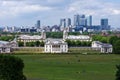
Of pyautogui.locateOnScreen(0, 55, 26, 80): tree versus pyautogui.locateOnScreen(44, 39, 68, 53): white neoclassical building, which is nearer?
pyautogui.locateOnScreen(0, 55, 26, 80): tree

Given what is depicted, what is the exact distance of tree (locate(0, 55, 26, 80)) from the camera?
28.9 meters

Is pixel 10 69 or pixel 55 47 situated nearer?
pixel 10 69

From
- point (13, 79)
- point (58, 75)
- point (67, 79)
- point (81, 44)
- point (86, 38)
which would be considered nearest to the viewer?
point (13, 79)

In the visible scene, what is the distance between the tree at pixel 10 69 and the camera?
2886 cm

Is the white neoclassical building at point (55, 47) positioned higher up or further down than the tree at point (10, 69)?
further down

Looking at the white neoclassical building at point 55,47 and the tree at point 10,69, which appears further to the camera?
the white neoclassical building at point 55,47

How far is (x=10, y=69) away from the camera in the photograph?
96.4 feet

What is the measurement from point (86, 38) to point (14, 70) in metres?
102

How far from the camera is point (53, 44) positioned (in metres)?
94.2

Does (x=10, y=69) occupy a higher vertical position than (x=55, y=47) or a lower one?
higher

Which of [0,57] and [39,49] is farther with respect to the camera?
[39,49]

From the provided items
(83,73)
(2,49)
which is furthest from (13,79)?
(2,49)

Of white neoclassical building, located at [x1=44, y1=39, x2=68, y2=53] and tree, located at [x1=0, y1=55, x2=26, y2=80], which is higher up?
tree, located at [x1=0, y1=55, x2=26, y2=80]

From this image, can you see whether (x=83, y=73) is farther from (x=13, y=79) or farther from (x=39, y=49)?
(x=39, y=49)
